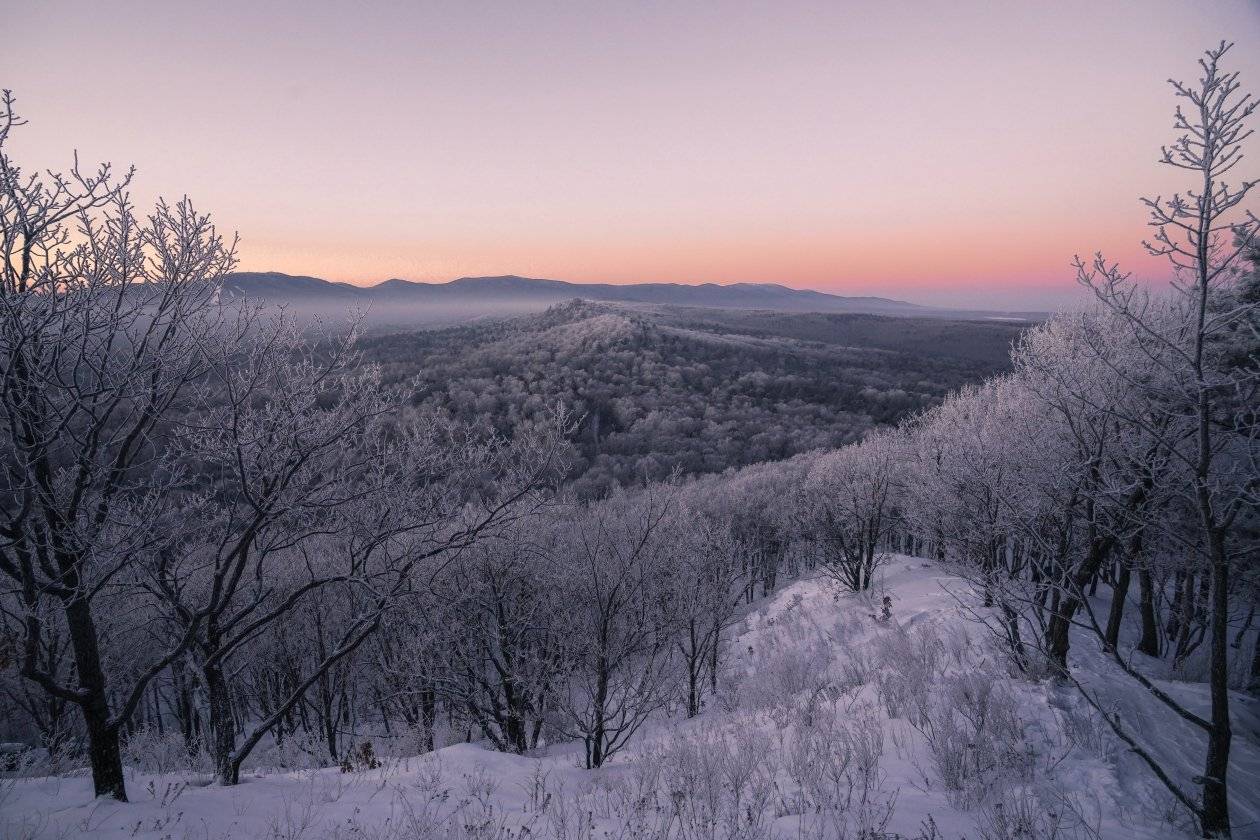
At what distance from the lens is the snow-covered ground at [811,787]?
4.33m

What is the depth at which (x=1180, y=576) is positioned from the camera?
53.1 ft

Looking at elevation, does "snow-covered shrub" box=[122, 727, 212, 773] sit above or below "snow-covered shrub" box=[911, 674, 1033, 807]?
below

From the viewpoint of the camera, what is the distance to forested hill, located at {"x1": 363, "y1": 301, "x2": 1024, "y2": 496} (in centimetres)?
5238

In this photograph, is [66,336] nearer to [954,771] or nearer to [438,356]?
[954,771]

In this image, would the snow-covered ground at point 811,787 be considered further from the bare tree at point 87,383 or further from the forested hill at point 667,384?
the forested hill at point 667,384

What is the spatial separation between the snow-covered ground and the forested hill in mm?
27639

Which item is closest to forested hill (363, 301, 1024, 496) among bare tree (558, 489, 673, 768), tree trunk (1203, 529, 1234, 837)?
bare tree (558, 489, 673, 768)

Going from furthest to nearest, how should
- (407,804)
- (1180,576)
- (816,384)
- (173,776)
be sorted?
(816,384)
(1180,576)
(173,776)
(407,804)

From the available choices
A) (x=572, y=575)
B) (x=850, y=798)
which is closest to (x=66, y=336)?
(x=850, y=798)

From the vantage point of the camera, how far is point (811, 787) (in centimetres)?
495

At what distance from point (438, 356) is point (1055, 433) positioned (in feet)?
231

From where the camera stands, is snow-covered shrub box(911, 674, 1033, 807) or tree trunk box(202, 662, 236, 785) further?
tree trunk box(202, 662, 236, 785)

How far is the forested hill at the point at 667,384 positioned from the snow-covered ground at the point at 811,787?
90.7 ft

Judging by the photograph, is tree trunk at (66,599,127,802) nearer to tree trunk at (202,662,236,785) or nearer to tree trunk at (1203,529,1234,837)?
tree trunk at (202,662,236,785)
